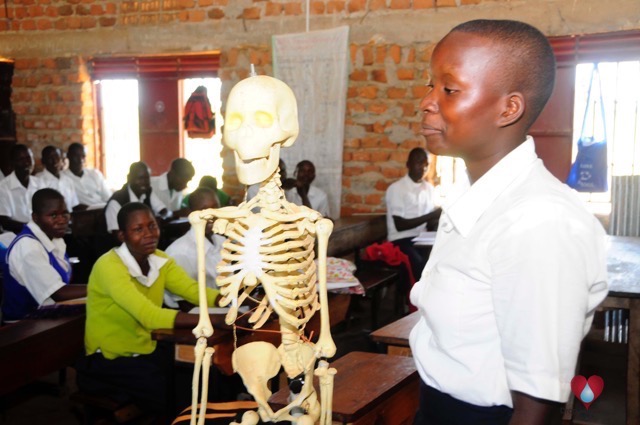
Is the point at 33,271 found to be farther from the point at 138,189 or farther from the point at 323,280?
the point at 138,189

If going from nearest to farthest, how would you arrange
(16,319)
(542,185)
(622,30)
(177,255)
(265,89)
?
(542,185) < (265,89) < (16,319) < (177,255) < (622,30)

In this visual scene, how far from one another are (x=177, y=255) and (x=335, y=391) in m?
2.14

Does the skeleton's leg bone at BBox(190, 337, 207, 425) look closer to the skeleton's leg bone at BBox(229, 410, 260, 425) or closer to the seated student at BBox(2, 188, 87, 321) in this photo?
the skeleton's leg bone at BBox(229, 410, 260, 425)

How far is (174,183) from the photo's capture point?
679cm

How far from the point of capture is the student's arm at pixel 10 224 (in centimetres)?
609

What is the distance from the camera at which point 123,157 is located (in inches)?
313

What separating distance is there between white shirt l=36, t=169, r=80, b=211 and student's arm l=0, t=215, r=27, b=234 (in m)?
0.80

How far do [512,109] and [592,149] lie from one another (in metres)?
4.85

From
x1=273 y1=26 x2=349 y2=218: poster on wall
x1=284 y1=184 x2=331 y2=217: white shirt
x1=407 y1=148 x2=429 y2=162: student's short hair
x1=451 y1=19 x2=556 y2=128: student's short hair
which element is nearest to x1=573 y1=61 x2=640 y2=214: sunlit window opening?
x1=407 y1=148 x2=429 y2=162: student's short hair

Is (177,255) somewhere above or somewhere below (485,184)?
below

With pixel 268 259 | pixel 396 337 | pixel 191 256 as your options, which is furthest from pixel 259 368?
pixel 191 256

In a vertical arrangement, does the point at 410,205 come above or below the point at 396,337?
above

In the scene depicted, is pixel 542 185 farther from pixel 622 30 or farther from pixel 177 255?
pixel 622 30

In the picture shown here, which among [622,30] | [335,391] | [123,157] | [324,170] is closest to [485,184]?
[335,391]
